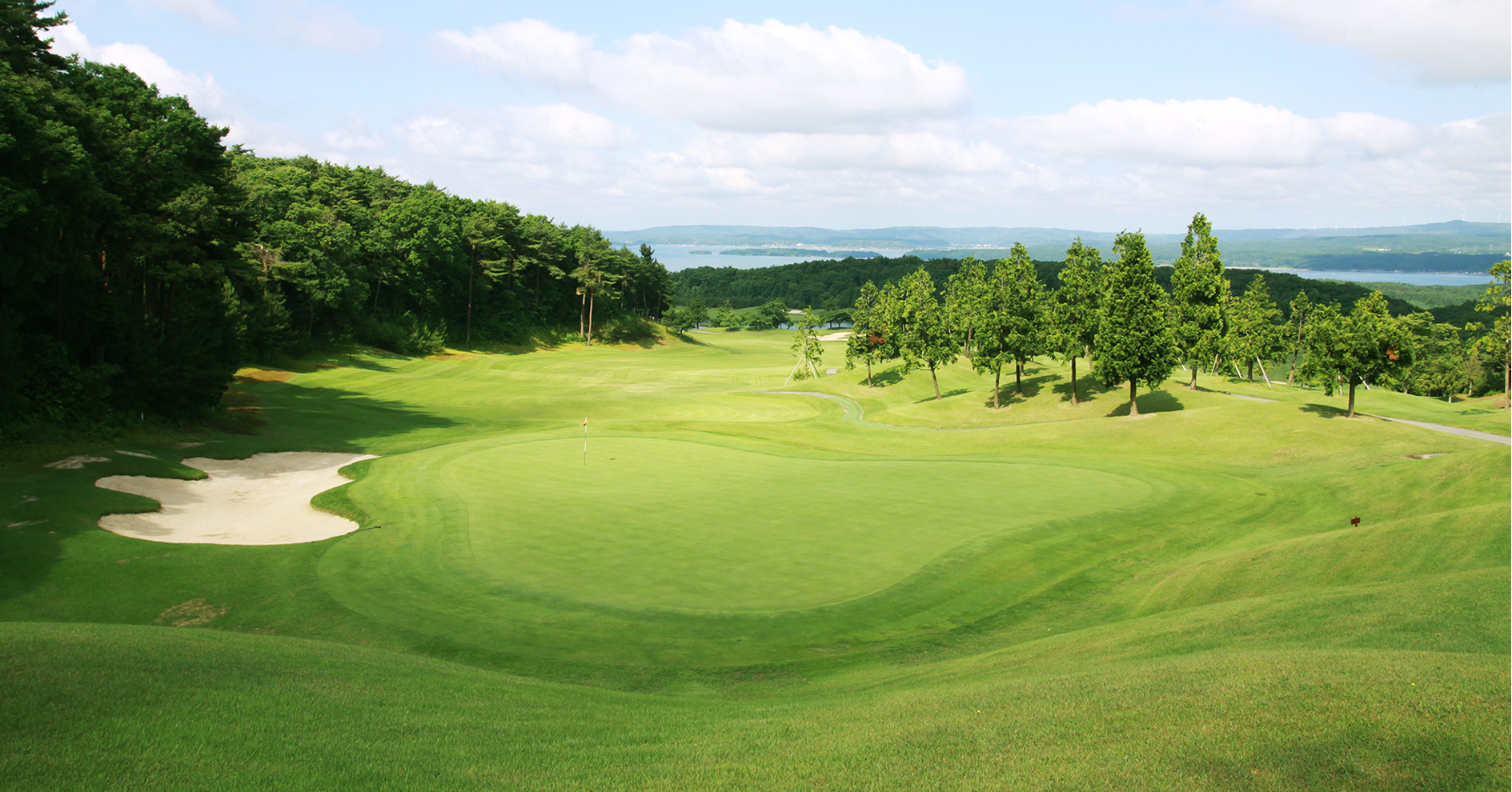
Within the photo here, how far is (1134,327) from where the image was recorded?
44.3 metres

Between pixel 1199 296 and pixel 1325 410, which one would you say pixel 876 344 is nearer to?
pixel 1199 296

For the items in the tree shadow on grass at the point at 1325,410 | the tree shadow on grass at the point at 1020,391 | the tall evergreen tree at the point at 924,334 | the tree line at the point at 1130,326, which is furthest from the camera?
the tall evergreen tree at the point at 924,334

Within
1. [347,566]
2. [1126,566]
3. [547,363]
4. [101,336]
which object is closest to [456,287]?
[547,363]

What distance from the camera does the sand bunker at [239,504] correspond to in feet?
65.1

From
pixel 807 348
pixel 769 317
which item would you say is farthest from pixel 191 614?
pixel 769 317

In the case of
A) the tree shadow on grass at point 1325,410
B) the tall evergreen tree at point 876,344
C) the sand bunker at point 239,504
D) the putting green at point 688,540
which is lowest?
the sand bunker at point 239,504

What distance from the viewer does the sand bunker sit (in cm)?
1983

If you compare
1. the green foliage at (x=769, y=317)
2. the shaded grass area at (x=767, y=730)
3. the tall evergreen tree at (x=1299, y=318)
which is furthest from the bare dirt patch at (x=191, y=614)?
the green foliage at (x=769, y=317)

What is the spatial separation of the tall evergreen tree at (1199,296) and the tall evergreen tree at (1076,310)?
183 inches

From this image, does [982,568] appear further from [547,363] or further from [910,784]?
[547,363]

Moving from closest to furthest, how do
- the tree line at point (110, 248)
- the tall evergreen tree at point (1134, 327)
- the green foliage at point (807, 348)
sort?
the tree line at point (110, 248)
the tall evergreen tree at point (1134, 327)
the green foliage at point (807, 348)

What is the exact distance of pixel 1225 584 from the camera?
1539 centimetres

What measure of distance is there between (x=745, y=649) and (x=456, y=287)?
85.3 metres

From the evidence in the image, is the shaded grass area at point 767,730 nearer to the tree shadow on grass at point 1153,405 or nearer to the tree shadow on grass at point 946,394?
the tree shadow on grass at point 1153,405
